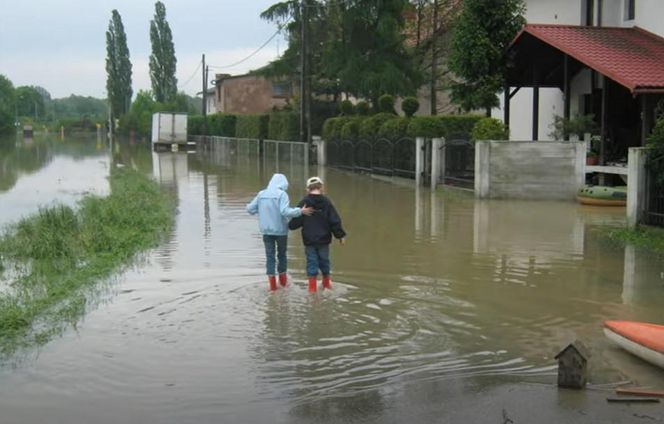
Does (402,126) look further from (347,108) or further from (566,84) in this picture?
(347,108)

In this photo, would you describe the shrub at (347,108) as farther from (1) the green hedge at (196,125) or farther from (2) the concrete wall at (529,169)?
(1) the green hedge at (196,125)

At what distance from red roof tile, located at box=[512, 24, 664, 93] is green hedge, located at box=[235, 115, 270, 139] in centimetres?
2789

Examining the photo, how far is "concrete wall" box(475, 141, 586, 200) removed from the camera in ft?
62.3

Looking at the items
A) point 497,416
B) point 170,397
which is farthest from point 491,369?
point 170,397

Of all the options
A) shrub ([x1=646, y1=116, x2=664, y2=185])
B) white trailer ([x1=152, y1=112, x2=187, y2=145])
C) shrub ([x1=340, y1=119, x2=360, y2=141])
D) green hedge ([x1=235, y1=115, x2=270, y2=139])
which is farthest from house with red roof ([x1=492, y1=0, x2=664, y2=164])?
white trailer ([x1=152, y1=112, x2=187, y2=145])

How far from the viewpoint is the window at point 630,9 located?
77.8 feet

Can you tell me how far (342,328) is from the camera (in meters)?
7.56

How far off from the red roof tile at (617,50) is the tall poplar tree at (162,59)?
245 feet

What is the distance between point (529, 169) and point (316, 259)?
11.5m

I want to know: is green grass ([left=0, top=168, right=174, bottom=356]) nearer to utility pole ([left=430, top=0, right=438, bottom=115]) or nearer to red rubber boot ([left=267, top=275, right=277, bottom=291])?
red rubber boot ([left=267, top=275, right=277, bottom=291])

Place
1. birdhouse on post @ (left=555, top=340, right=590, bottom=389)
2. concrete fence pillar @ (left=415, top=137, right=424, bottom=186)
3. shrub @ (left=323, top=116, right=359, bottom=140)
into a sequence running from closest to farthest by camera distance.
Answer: birdhouse on post @ (left=555, top=340, right=590, bottom=389) → concrete fence pillar @ (left=415, top=137, right=424, bottom=186) → shrub @ (left=323, top=116, right=359, bottom=140)

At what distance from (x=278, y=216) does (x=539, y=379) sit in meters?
3.84

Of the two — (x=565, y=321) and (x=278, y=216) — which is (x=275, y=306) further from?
(x=565, y=321)

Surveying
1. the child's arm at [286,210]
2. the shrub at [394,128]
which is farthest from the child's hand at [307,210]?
the shrub at [394,128]
